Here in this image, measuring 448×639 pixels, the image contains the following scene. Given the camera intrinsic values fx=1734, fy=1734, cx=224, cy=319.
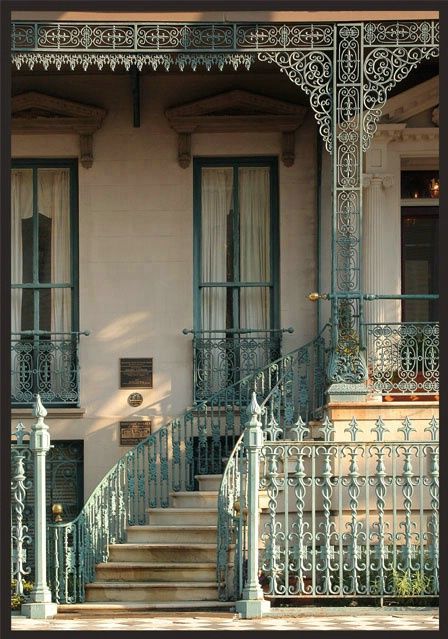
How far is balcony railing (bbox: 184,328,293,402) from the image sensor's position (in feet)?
66.1

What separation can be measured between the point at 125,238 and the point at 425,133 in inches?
146

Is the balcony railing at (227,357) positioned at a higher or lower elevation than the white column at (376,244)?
lower

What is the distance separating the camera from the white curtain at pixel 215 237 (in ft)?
67.2

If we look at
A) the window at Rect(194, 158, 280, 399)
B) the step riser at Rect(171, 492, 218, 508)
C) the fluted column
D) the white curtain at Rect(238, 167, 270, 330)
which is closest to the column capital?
the fluted column

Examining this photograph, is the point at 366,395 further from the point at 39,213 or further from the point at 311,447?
the point at 39,213

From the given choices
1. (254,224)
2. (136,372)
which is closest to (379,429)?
(136,372)

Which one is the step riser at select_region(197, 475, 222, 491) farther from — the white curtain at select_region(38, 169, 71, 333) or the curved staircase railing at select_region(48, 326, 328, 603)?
the white curtain at select_region(38, 169, 71, 333)

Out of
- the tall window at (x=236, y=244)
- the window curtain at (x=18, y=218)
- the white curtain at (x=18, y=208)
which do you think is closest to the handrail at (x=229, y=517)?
the tall window at (x=236, y=244)

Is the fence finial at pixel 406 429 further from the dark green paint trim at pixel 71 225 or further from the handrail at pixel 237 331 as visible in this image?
the dark green paint trim at pixel 71 225

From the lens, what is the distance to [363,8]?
58.8 ft

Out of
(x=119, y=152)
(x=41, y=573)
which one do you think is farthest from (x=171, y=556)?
(x=119, y=152)

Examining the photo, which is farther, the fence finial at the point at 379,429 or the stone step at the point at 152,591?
the stone step at the point at 152,591

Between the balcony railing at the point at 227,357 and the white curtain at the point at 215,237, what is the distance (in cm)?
30

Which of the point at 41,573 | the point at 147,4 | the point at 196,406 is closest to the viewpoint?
the point at 41,573
